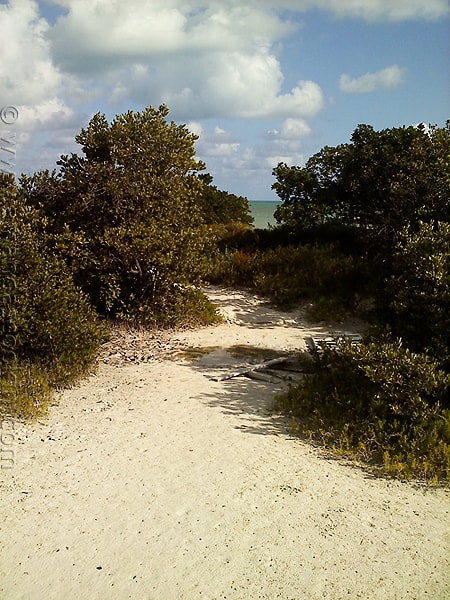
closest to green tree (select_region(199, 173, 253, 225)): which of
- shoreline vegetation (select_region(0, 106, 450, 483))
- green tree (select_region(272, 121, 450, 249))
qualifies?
shoreline vegetation (select_region(0, 106, 450, 483))

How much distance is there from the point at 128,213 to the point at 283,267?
15.2 feet

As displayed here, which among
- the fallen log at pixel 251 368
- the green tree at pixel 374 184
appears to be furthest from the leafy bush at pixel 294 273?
the fallen log at pixel 251 368

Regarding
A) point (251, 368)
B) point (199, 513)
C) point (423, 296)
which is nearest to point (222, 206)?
point (251, 368)

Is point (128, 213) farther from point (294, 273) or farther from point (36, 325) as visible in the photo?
point (294, 273)

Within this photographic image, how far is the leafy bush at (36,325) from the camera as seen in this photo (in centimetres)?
848

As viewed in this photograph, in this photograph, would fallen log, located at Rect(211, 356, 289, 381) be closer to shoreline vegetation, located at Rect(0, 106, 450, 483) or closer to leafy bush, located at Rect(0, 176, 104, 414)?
shoreline vegetation, located at Rect(0, 106, 450, 483)

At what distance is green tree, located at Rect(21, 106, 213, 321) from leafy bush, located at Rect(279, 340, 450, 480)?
5.17 meters

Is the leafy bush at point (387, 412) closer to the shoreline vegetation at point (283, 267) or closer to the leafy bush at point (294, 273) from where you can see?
the shoreline vegetation at point (283, 267)

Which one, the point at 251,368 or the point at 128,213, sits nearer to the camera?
the point at 251,368

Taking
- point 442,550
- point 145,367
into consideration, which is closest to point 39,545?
point 442,550

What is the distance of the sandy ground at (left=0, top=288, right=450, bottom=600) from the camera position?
4656 mm

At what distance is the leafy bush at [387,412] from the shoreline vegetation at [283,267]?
2 cm

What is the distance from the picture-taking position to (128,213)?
11.8 metres

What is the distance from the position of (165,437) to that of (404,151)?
33.3 ft
